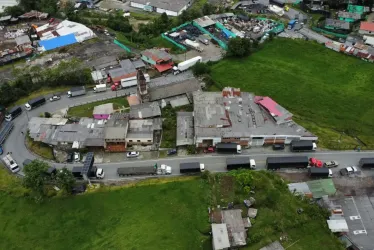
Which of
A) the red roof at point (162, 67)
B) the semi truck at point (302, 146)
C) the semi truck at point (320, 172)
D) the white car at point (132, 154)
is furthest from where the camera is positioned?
the red roof at point (162, 67)

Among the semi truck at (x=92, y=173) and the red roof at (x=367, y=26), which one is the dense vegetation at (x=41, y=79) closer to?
the semi truck at (x=92, y=173)

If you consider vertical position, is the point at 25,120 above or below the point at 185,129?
below

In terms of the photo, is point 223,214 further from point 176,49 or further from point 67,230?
point 176,49

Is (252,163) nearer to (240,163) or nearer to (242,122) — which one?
(240,163)

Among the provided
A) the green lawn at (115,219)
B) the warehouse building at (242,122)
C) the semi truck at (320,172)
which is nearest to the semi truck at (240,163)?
the warehouse building at (242,122)

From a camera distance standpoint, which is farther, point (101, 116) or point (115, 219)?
point (101, 116)

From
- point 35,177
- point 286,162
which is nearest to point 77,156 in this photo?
point 35,177

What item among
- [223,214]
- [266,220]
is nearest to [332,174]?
[266,220]

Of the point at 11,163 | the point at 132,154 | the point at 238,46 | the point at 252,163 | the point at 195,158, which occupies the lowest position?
the point at 195,158

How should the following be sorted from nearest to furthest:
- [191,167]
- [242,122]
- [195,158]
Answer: [191,167], [195,158], [242,122]
